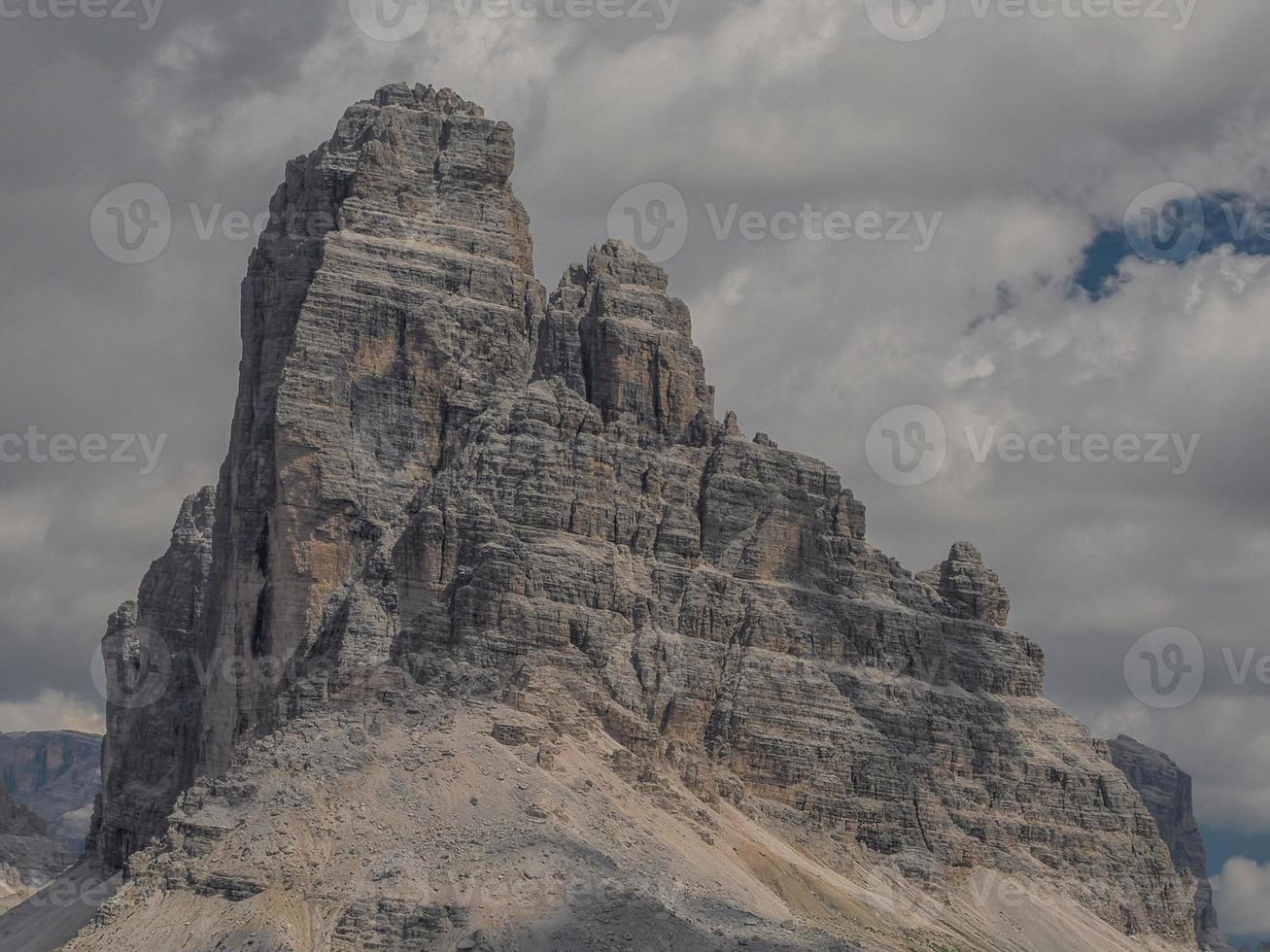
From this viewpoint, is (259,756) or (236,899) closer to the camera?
(236,899)

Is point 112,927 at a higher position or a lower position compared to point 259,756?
lower

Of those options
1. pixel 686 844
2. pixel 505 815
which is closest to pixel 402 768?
pixel 505 815

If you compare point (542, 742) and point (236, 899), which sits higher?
point (542, 742)

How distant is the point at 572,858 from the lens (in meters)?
178

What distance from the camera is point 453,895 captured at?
172375mm

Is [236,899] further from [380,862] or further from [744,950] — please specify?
[744,950]

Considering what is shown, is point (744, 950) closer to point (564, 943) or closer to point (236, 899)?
point (564, 943)

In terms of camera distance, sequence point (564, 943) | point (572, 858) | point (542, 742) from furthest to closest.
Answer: point (542, 742) < point (572, 858) < point (564, 943)

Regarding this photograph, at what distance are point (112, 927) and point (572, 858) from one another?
29.0 metres

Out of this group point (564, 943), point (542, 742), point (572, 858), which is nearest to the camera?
point (564, 943)

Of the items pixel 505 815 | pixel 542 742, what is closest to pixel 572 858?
pixel 505 815

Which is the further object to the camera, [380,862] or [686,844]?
[686,844]

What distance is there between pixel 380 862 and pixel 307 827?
246 inches

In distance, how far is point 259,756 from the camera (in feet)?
623
